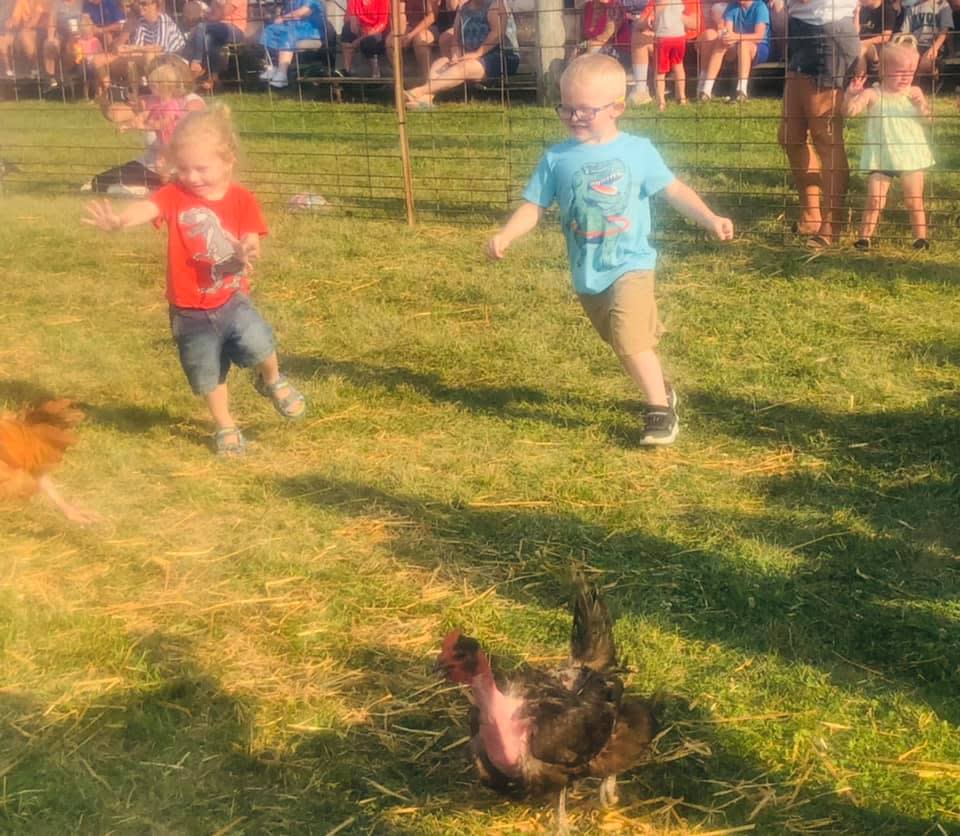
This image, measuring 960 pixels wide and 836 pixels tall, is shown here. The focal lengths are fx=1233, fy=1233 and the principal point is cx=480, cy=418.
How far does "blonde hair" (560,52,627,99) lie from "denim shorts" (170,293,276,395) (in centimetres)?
177

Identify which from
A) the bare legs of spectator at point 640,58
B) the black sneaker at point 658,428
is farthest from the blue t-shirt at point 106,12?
the black sneaker at point 658,428

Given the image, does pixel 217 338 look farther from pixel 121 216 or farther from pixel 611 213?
pixel 611 213

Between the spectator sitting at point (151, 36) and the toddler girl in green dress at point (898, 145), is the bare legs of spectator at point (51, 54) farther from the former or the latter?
the toddler girl in green dress at point (898, 145)

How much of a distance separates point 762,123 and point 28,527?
1039 centimetres

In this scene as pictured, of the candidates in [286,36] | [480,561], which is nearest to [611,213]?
[480,561]

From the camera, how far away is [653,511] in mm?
5004

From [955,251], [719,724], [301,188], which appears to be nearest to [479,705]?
[719,724]

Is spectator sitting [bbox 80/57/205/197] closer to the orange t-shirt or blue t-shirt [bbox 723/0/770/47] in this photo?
the orange t-shirt

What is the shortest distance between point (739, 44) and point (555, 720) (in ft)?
44.4

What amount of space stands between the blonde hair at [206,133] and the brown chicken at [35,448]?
123 centimetres

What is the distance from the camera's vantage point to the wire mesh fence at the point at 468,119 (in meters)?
10.3

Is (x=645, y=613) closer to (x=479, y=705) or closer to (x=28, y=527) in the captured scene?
(x=479, y=705)

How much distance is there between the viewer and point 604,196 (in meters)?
5.39

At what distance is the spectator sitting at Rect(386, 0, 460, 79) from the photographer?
16.9 m
